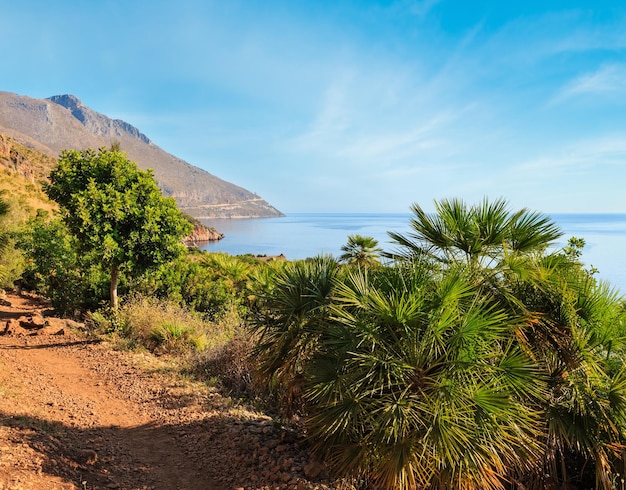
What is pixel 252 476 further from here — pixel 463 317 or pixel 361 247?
pixel 361 247

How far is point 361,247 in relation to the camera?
977cm

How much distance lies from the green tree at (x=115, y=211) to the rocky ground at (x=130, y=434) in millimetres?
2667

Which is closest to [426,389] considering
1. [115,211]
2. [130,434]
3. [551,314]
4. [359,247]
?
[551,314]

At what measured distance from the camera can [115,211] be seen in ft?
30.5

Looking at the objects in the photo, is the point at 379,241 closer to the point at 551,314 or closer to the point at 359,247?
the point at 359,247

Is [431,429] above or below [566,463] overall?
above

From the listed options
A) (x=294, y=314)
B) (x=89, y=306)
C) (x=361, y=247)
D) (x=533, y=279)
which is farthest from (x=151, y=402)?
(x=89, y=306)

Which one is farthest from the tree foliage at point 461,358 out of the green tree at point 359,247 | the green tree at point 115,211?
the green tree at point 115,211

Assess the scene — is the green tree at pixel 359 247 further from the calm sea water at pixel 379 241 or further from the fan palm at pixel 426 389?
the fan palm at pixel 426 389

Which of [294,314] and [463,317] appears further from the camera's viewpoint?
[294,314]

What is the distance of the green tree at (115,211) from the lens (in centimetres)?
924

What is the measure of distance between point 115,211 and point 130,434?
5.41 m

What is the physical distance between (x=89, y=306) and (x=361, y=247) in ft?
31.5

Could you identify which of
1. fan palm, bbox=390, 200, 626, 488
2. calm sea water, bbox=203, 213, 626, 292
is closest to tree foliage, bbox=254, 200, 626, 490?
fan palm, bbox=390, 200, 626, 488
